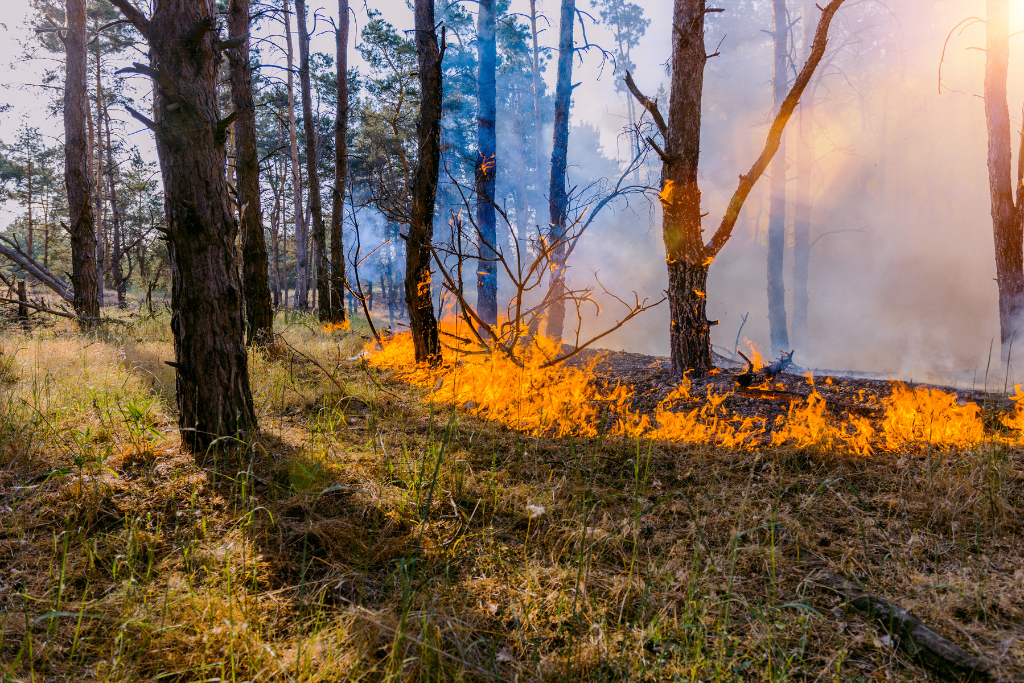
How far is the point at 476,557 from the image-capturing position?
2.15 meters

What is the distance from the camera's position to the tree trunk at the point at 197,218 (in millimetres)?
2809

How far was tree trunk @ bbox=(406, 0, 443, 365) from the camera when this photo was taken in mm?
5590

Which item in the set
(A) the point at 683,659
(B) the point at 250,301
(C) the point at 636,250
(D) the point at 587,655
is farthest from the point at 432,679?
(C) the point at 636,250

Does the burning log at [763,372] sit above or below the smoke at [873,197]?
below

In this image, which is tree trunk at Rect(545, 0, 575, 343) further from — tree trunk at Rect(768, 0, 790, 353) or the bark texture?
tree trunk at Rect(768, 0, 790, 353)

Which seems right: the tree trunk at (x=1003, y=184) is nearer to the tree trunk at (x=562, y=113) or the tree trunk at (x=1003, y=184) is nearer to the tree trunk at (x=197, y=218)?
the tree trunk at (x=562, y=113)

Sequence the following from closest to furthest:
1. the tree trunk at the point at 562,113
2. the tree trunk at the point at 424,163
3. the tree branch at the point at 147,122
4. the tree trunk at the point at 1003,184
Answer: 1. the tree branch at the point at 147,122
2. the tree trunk at the point at 424,163
3. the tree trunk at the point at 1003,184
4. the tree trunk at the point at 562,113

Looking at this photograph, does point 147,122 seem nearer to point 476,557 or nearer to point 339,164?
point 476,557

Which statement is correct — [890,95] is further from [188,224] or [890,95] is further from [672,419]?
[188,224]

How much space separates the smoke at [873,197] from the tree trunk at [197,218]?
18794 mm

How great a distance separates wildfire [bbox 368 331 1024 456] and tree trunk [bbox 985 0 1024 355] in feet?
11.4

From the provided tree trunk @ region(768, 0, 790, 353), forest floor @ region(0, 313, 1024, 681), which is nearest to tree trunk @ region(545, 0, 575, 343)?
forest floor @ region(0, 313, 1024, 681)

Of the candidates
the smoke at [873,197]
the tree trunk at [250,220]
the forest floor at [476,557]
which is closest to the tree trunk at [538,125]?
the smoke at [873,197]

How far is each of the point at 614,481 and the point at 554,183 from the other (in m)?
7.87
